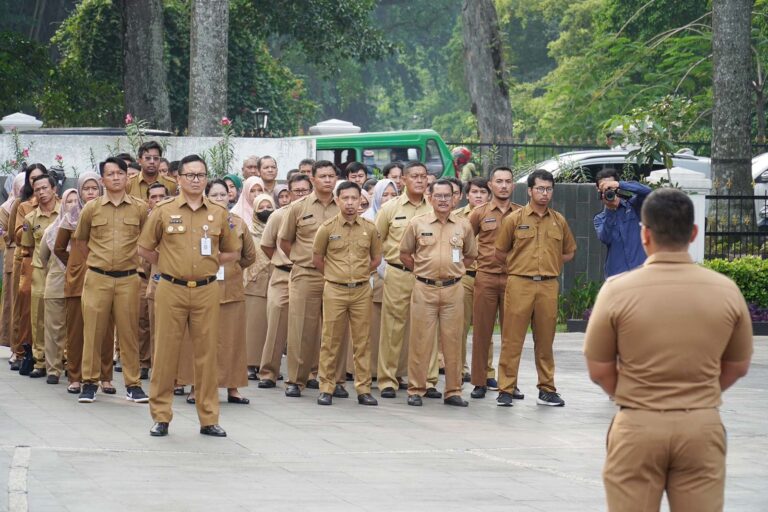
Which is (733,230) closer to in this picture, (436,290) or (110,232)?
(436,290)

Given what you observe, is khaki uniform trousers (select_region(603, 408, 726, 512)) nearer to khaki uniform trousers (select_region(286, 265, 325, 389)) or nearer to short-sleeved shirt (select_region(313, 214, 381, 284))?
short-sleeved shirt (select_region(313, 214, 381, 284))

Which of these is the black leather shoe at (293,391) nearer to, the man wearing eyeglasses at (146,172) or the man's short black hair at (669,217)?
the man wearing eyeglasses at (146,172)

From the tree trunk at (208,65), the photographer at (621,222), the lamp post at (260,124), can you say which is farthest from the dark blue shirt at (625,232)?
the lamp post at (260,124)

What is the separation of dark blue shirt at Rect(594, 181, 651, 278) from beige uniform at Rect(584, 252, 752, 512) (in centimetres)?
700

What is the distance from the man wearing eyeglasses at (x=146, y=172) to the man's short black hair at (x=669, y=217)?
9378 mm

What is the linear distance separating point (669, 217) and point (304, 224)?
25.6 ft

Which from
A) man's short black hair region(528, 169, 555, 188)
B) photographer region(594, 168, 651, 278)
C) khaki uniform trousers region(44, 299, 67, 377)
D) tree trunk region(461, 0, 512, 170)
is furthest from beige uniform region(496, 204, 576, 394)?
tree trunk region(461, 0, 512, 170)

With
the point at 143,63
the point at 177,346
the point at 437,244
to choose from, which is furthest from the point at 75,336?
the point at 143,63

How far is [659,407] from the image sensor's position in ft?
19.2

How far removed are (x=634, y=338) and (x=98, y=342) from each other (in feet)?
24.3

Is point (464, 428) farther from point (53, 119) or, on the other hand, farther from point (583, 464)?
point (53, 119)

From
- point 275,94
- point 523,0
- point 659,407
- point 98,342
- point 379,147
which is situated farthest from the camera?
point 523,0

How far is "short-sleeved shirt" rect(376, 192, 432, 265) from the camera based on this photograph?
45.0ft

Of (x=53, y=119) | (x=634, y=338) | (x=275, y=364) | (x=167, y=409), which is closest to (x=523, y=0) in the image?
(x=53, y=119)
